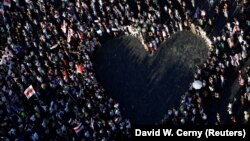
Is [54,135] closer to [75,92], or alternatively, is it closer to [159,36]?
[75,92]

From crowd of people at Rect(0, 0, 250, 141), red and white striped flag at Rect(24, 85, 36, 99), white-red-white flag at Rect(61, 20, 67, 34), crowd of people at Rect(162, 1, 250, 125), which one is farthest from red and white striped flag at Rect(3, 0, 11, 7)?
crowd of people at Rect(162, 1, 250, 125)

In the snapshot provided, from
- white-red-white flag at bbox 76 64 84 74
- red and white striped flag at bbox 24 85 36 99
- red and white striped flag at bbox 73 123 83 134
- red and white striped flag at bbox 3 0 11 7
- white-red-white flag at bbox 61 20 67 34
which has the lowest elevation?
red and white striped flag at bbox 73 123 83 134

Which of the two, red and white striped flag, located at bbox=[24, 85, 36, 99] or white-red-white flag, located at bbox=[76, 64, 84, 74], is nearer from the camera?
red and white striped flag, located at bbox=[24, 85, 36, 99]

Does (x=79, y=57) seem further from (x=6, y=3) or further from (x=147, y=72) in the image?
(x=6, y=3)

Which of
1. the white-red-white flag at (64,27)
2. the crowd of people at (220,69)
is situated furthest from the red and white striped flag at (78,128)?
the white-red-white flag at (64,27)

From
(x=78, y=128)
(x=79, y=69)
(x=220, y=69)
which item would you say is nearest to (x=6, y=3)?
(x=79, y=69)

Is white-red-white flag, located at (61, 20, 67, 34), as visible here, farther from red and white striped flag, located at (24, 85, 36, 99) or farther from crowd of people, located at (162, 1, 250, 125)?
crowd of people, located at (162, 1, 250, 125)
